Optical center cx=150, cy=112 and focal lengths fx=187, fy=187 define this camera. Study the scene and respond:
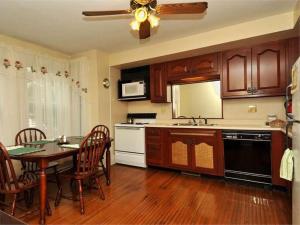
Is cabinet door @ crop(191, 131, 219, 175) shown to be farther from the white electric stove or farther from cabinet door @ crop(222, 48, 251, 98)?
the white electric stove

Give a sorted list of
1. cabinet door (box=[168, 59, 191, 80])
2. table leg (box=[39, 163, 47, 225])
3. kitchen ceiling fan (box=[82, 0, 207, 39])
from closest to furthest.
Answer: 1. kitchen ceiling fan (box=[82, 0, 207, 39])
2. table leg (box=[39, 163, 47, 225])
3. cabinet door (box=[168, 59, 191, 80])

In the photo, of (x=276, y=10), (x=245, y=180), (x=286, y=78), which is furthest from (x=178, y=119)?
(x=276, y=10)

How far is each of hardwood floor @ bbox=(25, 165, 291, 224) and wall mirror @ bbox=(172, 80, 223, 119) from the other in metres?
1.19

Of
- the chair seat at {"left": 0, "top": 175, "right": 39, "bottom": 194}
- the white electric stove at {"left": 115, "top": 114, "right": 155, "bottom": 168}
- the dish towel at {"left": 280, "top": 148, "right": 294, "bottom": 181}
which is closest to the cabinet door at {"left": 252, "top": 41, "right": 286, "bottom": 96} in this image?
the dish towel at {"left": 280, "top": 148, "right": 294, "bottom": 181}

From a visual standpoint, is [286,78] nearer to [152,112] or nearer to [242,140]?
Result: [242,140]

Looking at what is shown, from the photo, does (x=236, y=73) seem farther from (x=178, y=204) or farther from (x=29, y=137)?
(x=29, y=137)

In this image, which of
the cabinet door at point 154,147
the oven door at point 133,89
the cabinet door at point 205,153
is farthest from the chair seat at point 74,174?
the oven door at point 133,89

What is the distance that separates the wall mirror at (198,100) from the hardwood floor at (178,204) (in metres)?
1.19

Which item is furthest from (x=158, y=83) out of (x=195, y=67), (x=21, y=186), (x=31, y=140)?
(x=21, y=186)

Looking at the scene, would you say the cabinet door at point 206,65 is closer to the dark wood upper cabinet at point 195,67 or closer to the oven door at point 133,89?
the dark wood upper cabinet at point 195,67

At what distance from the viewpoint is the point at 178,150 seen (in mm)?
3184

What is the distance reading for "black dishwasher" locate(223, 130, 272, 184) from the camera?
2527 millimetres

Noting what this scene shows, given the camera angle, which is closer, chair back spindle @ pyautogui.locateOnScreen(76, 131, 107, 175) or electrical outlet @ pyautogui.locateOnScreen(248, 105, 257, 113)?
chair back spindle @ pyautogui.locateOnScreen(76, 131, 107, 175)

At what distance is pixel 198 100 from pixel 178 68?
72cm
